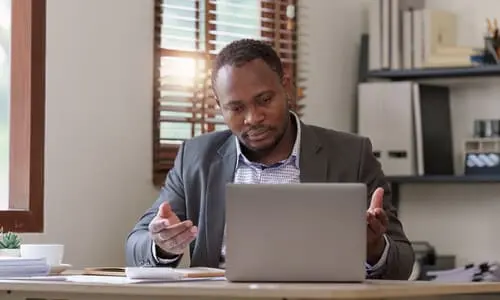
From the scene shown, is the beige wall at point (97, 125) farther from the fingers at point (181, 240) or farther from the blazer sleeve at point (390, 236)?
the blazer sleeve at point (390, 236)

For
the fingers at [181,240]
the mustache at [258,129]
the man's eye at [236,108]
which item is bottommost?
the fingers at [181,240]

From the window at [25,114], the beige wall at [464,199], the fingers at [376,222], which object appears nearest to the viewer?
the fingers at [376,222]

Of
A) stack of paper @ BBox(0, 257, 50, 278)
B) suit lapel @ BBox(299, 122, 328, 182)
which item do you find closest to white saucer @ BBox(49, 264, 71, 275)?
stack of paper @ BBox(0, 257, 50, 278)

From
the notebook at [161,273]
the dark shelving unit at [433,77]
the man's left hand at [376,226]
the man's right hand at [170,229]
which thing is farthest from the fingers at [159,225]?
the dark shelving unit at [433,77]

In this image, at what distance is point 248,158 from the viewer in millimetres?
2928

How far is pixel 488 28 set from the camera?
13.2 feet

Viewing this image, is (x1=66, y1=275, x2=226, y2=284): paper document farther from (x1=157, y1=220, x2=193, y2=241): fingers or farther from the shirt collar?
the shirt collar

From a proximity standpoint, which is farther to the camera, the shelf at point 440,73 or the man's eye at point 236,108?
the shelf at point 440,73

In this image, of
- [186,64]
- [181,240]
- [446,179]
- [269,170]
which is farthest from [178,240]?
[446,179]

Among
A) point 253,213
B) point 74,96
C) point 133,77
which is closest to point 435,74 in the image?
point 133,77

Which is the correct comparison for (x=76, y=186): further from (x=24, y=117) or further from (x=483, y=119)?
(x=483, y=119)

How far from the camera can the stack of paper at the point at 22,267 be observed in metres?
2.36

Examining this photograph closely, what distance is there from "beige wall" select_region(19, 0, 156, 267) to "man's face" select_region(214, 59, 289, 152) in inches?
25.5

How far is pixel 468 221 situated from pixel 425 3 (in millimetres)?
933
